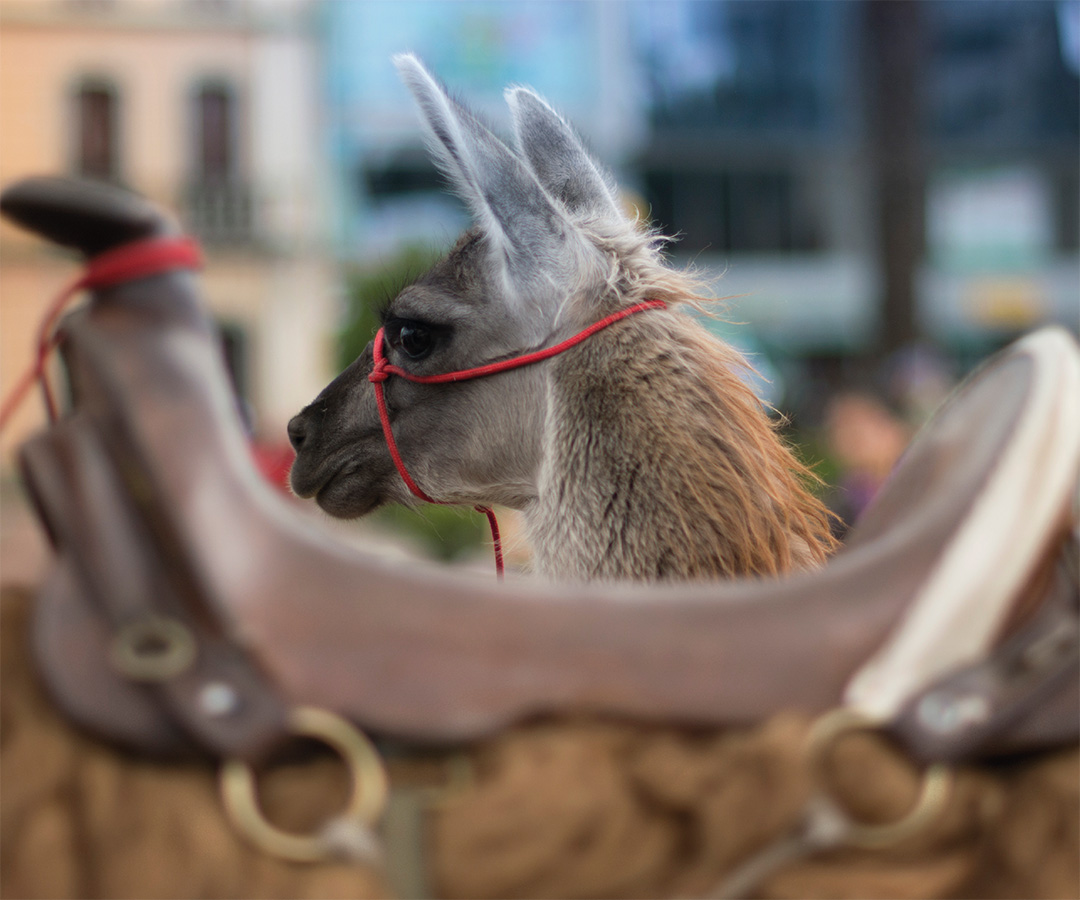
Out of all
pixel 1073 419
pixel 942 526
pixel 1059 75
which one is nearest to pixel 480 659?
pixel 942 526

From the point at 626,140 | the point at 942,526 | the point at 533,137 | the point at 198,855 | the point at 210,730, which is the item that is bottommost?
the point at 198,855

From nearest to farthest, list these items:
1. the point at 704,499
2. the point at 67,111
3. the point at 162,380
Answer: the point at 162,380, the point at 704,499, the point at 67,111

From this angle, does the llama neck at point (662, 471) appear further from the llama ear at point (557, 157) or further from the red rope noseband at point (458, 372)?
the llama ear at point (557, 157)

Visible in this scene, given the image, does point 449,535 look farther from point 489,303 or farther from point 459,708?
point 459,708

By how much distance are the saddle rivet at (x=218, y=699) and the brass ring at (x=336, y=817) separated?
0.05 meters

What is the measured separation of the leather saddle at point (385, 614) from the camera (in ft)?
3.18

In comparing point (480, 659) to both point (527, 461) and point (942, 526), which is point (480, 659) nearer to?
point (942, 526)

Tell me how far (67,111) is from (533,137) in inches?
945

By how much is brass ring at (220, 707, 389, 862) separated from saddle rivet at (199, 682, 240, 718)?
0.05 meters

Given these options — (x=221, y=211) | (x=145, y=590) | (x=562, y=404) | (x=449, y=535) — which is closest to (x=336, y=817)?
(x=145, y=590)

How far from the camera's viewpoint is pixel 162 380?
3.44 ft

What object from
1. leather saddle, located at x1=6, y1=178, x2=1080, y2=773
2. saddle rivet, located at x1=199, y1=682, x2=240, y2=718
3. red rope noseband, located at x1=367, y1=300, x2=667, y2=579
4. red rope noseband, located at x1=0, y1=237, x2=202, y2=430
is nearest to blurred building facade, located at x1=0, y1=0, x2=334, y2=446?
red rope noseband, located at x1=367, y1=300, x2=667, y2=579

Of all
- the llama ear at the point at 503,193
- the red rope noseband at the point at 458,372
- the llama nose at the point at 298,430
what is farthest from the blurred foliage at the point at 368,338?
the llama ear at the point at 503,193

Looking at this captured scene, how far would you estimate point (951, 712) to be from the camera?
3.30 feet
